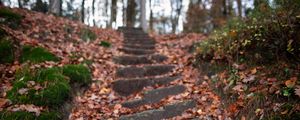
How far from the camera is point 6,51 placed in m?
6.99

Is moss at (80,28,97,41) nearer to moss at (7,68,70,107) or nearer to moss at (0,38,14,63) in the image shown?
moss at (0,38,14,63)

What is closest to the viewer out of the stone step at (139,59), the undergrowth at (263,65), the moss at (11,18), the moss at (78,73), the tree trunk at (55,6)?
the undergrowth at (263,65)

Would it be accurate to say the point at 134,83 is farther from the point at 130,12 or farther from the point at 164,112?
the point at 130,12

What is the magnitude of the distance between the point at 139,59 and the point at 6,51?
346cm

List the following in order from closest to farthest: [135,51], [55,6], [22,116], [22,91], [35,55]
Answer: [22,116] → [22,91] → [35,55] → [135,51] → [55,6]

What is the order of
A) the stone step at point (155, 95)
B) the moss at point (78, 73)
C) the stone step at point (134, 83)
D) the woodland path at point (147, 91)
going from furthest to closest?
1. the stone step at point (134, 83)
2. the moss at point (78, 73)
3. the stone step at point (155, 95)
4. the woodland path at point (147, 91)

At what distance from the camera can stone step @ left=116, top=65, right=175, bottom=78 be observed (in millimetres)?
7805

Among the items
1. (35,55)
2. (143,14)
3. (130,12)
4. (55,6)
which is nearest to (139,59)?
(35,55)

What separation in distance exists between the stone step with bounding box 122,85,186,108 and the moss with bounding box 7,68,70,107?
3.87 feet

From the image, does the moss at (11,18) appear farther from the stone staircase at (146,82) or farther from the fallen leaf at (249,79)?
the fallen leaf at (249,79)

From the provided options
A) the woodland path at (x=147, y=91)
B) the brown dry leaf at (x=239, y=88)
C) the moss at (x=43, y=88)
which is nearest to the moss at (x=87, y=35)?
the woodland path at (x=147, y=91)

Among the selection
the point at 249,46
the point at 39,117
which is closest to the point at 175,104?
the point at 249,46

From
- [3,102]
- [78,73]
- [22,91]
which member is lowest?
[3,102]

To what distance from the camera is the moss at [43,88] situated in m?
5.16
